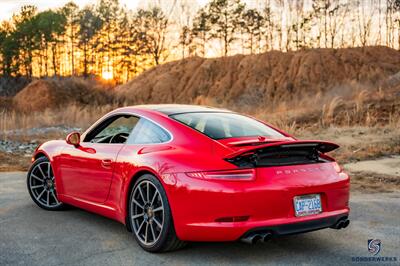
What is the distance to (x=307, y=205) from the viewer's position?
16.1ft

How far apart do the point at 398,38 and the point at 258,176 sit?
42386mm

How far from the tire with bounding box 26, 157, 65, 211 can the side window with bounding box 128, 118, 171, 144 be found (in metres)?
1.95

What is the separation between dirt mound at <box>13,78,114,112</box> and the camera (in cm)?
3653

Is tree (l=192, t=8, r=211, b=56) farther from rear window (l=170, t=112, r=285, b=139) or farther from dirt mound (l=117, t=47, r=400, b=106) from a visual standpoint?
rear window (l=170, t=112, r=285, b=139)

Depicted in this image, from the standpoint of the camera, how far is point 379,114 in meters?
20.2

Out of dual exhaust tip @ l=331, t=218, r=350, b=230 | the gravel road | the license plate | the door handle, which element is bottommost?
the gravel road

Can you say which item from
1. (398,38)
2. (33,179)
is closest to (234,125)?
(33,179)

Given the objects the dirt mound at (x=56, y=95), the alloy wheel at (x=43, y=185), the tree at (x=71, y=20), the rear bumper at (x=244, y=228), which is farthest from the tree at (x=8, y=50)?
the rear bumper at (x=244, y=228)

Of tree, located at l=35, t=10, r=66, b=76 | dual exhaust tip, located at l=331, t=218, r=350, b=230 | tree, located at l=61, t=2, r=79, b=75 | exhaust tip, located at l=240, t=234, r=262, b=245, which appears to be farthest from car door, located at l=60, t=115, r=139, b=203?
tree, located at l=61, t=2, r=79, b=75

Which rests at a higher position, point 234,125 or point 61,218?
point 234,125

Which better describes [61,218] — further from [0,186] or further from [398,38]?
[398,38]

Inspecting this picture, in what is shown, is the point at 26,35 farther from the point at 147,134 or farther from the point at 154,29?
the point at 147,134

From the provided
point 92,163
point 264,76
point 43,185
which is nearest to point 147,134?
point 92,163

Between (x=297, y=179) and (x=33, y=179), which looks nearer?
(x=297, y=179)
